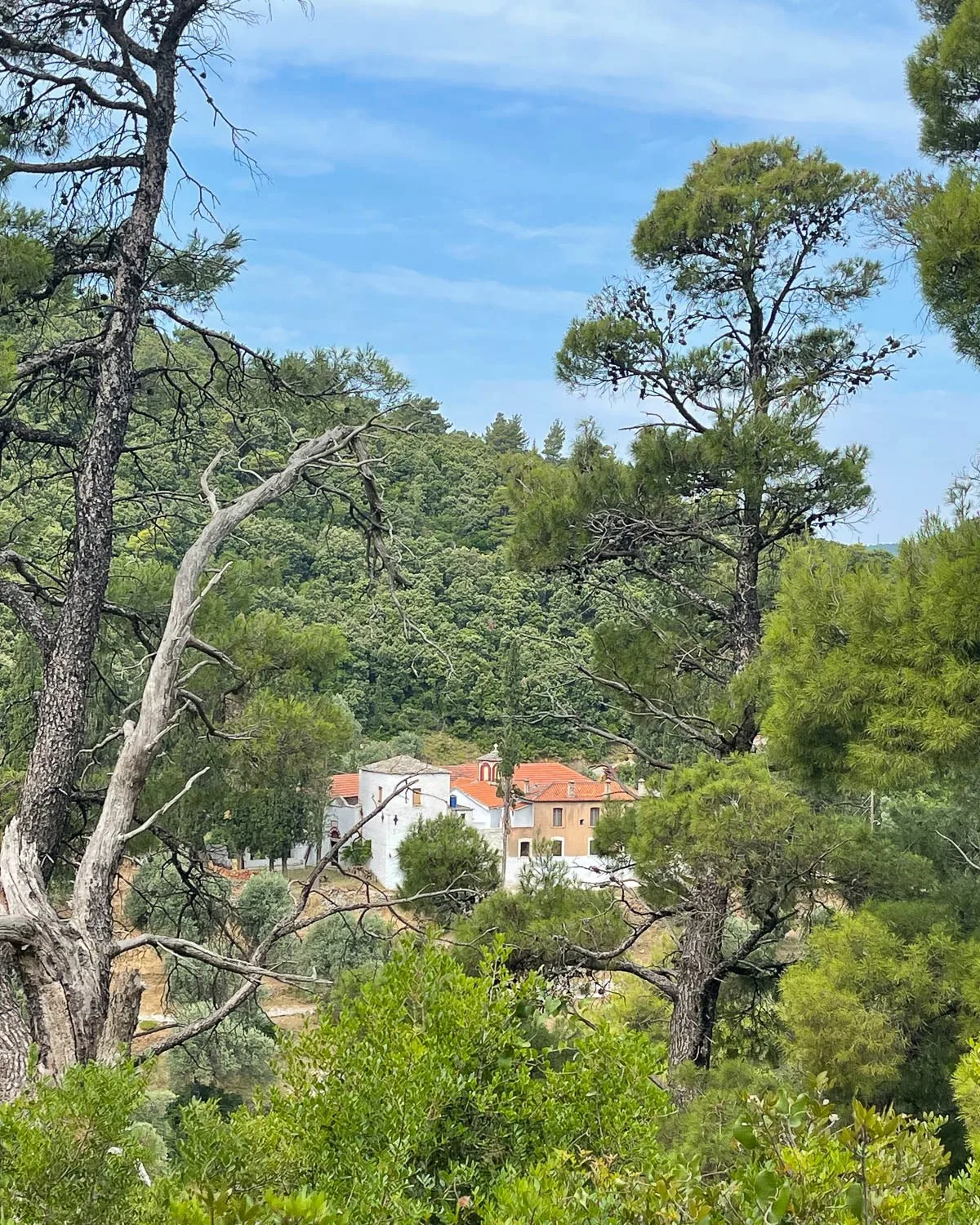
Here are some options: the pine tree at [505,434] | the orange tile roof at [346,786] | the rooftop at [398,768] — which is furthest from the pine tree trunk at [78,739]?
the pine tree at [505,434]

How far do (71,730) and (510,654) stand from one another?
19.3 meters

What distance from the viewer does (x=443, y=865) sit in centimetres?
725

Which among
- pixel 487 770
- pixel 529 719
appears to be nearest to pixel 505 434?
pixel 487 770

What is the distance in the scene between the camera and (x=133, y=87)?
4.46 m

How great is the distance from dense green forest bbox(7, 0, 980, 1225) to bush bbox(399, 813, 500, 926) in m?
0.05

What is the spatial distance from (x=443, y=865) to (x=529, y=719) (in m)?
1.58

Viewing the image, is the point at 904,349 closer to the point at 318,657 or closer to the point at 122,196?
the point at 318,657

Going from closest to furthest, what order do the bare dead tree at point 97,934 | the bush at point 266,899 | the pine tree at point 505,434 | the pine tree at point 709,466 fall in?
the bare dead tree at point 97,934 → the pine tree at point 709,466 → the bush at point 266,899 → the pine tree at point 505,434

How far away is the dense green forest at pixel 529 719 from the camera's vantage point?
2061 millimetres

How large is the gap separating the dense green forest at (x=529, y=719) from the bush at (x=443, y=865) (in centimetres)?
5

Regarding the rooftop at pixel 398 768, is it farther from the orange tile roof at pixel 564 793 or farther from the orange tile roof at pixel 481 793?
the orange tile roof at pixel 564 793

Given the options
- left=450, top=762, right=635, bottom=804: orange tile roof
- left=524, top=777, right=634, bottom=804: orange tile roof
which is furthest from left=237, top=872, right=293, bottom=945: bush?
left=524, top=777, right=634, bottom=804: orange tile roof

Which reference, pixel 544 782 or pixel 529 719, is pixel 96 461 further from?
pixel 544 782

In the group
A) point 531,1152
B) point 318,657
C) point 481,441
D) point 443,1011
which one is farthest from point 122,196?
point 481,441
